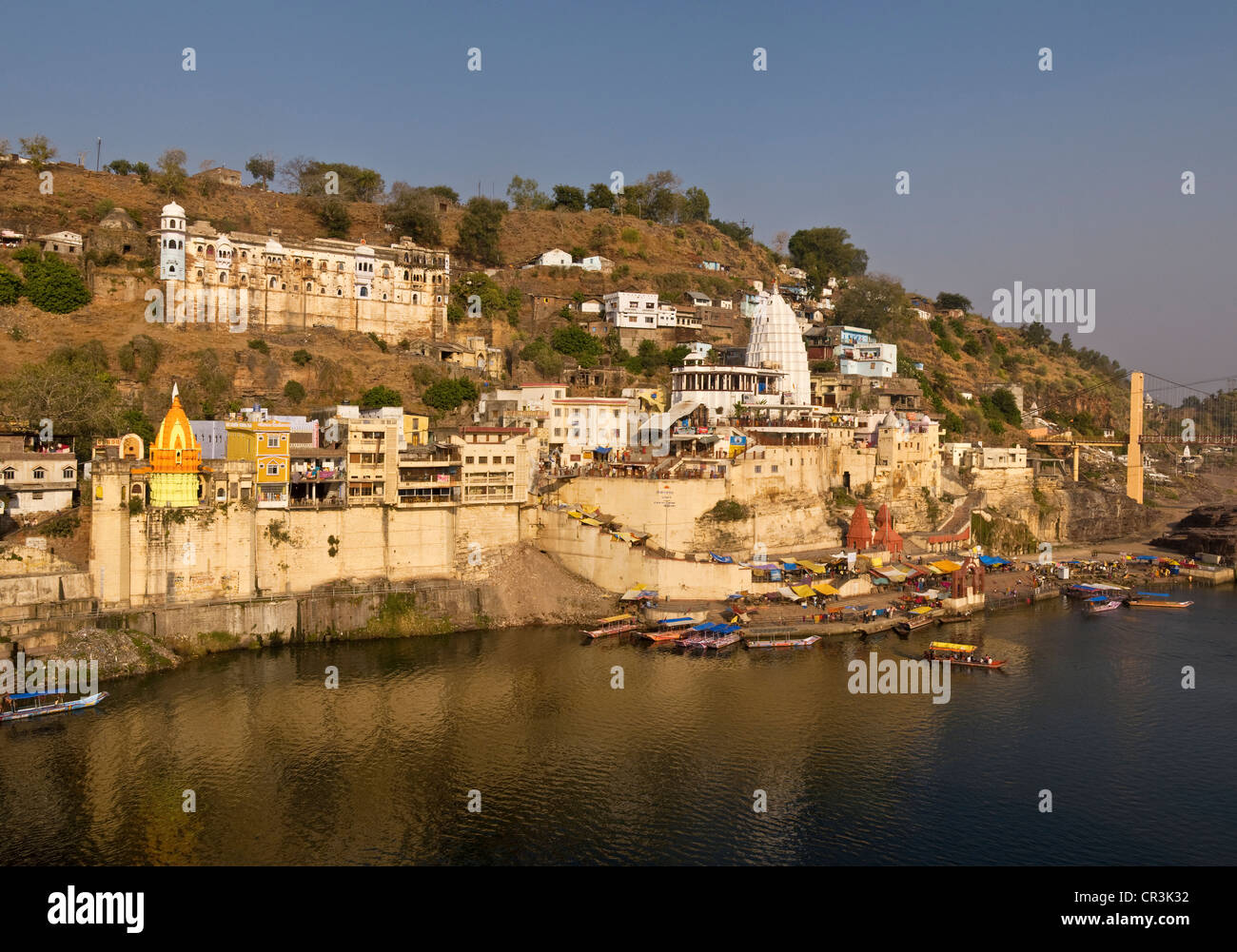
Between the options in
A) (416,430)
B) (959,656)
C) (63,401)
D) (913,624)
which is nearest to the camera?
(959,656)

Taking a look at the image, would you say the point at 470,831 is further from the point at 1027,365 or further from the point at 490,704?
the point at 1027,365

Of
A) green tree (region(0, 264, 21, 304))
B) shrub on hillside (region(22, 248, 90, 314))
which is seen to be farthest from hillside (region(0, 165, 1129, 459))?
green tree (region(0, 264, 21, 304))

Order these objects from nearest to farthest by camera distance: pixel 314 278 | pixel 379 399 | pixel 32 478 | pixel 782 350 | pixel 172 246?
pixel 32 478
pixel 379 399
pixel 172 246
pixel 314 278
pixel 782 350

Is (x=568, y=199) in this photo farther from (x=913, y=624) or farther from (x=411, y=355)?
(x=913, y=624)

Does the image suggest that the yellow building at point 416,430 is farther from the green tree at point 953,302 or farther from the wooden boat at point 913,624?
the green tree at point 953,302

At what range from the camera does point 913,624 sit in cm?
3400

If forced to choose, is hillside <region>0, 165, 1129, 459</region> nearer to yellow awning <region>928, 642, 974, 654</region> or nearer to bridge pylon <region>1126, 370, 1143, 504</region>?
bridge pylon <region>1126, 370, 1143, 504</region>

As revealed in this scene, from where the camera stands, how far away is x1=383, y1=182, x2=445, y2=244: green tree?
200ft

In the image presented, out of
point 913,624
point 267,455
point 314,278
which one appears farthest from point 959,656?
point 314,278

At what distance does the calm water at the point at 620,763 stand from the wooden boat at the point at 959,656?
83cm

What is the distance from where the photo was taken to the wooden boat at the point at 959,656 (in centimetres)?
3005

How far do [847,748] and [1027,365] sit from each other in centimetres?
7297

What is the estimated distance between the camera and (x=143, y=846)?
1858cm

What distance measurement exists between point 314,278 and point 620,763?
34.4 m
